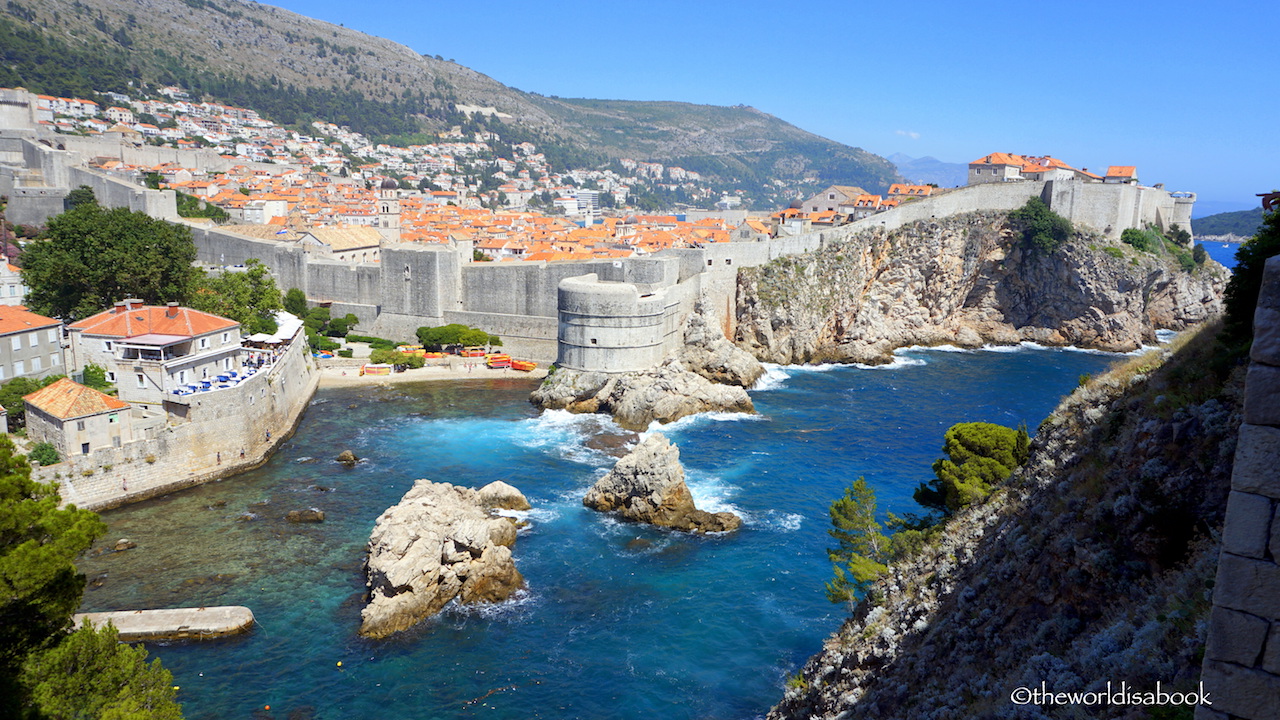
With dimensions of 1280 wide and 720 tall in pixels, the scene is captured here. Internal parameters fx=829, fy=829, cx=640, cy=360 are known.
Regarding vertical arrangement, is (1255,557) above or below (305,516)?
above

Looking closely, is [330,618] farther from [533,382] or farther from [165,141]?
[165,141]

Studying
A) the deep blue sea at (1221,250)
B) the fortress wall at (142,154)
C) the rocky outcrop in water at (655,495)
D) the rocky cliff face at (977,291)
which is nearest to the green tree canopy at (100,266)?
the rocky outcrop in water at (655,495)

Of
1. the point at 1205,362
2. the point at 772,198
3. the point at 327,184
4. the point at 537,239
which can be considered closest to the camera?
the point at 1205,362

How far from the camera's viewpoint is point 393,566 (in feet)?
48.7

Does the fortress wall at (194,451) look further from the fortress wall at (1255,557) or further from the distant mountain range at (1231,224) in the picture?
the distant mountain range at (1231,224)

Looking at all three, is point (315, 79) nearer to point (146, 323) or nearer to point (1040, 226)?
point (1040, 226)

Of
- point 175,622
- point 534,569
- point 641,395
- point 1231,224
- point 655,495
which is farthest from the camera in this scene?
point 1231,224

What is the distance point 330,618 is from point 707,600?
6794 millimetres

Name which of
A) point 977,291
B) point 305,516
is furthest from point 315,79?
point 305,516

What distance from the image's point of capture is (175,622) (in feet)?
45.9

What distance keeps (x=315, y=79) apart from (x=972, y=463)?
450ft

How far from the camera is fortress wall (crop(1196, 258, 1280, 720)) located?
2.97 metres

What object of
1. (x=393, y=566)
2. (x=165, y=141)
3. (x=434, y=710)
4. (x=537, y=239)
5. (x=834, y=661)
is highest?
(x=165, y=141)

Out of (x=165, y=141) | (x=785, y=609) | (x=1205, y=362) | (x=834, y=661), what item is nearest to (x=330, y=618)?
(x=785, y=609)
